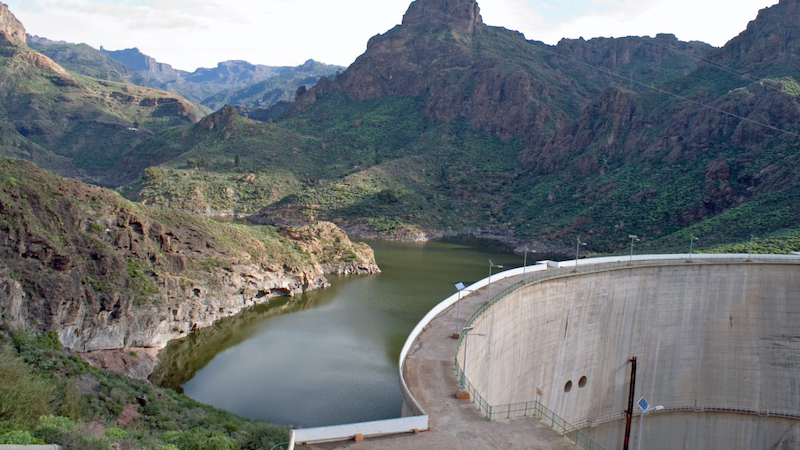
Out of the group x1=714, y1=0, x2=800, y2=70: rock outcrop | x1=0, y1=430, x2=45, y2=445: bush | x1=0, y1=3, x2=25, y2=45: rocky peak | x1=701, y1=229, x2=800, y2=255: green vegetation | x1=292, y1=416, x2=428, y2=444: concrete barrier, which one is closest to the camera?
x1=0, y1=430, x2=45, y2=445: bush

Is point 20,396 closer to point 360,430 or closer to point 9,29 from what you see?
point 360,430

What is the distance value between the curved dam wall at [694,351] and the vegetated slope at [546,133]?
25.6 metres

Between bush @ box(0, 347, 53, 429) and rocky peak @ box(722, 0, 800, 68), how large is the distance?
94.5 metres

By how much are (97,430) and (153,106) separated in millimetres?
171328

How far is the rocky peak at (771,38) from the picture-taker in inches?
3457

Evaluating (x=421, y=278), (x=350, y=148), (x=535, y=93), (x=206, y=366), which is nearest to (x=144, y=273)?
(x=206, y=366)

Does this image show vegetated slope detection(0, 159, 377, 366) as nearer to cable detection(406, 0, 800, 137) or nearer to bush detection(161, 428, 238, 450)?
bush detection(161, 428, 238, 450)

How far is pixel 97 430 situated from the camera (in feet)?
55.3

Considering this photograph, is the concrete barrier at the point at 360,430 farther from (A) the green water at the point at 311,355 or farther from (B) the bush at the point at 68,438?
(A) the green water at the point at 311,355

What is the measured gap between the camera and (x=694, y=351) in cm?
3706

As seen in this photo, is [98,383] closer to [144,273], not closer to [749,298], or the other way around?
[144,273]

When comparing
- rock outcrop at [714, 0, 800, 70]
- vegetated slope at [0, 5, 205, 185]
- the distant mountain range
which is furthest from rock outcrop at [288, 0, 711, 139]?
vegetated slope at [0, 5, 205, 185]

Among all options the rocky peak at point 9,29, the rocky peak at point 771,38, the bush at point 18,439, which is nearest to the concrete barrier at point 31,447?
the bush at point 18,439

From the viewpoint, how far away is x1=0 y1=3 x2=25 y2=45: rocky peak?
154500mm
